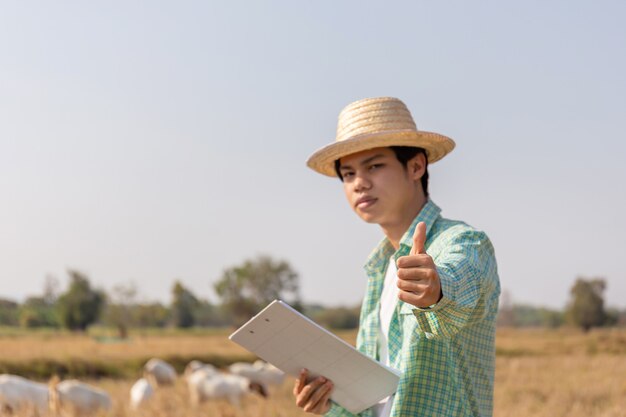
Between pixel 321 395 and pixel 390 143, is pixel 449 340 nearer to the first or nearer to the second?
pixel 321 395

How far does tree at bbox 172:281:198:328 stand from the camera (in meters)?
38.6

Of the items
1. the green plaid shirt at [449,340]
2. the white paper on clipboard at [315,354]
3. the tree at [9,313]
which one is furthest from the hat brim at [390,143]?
the tree at [9,313]

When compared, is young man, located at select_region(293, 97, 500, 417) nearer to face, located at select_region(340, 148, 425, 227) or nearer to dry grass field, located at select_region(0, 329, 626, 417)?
face, located at select_region(340, 148, 425, 227)

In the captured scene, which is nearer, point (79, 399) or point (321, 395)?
point (321, 395)

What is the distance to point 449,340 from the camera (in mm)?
2408

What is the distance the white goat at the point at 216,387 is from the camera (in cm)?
780

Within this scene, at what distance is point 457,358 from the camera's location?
246 cm

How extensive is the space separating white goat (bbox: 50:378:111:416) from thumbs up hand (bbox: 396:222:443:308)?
4798 mm

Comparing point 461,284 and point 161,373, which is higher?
point 461,284

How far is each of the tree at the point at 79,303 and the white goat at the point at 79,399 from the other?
31756mm

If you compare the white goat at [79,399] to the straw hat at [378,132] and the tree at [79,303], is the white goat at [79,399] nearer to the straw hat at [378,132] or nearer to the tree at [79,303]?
the straw hat at [378,132]

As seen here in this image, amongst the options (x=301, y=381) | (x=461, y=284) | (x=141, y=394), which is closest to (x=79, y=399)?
(x=141, y=394)

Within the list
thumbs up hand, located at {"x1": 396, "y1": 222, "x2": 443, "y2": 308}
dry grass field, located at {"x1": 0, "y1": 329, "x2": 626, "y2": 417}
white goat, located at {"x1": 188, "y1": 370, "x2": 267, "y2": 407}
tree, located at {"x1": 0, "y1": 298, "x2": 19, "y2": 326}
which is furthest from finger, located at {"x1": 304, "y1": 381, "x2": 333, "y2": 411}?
tree, located at {"x1": 0, "y1": 298, "x2": 19, "y2": 326}

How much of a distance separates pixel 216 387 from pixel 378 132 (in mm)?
5616
